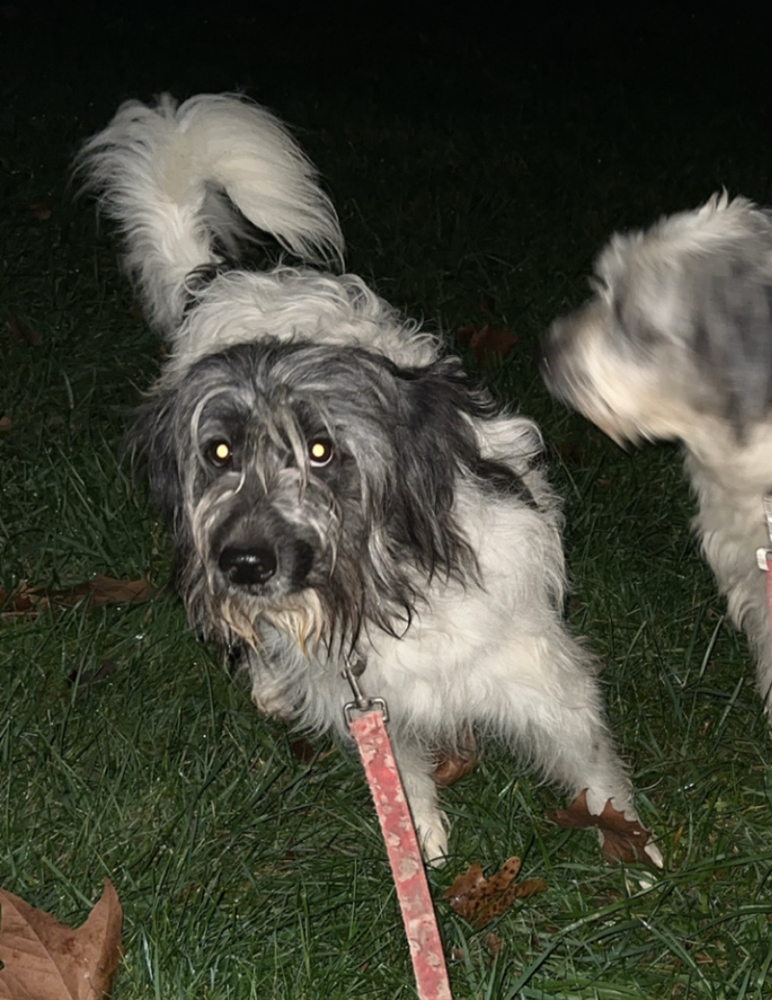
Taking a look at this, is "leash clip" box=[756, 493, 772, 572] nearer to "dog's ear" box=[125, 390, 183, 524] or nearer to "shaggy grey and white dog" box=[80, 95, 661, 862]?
"shaggy grey and white dog" box=[80, 95, 661, 862]

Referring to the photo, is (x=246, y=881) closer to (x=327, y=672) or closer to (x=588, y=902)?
(x=327, y=672)

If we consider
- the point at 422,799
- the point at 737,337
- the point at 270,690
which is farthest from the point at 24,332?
the point at 737,337

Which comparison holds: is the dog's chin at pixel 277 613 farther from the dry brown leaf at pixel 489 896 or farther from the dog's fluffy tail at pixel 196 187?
the dog's fluffy tail at pixel 196 187

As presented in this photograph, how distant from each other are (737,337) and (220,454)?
98cm

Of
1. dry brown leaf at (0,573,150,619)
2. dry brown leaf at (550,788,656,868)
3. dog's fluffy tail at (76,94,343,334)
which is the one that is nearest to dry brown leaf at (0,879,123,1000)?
dry brown leaf at (550,788,656,868)

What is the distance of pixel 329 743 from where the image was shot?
11.3ft

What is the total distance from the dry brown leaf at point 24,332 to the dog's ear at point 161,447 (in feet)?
8.87

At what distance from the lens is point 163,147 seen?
3344mm

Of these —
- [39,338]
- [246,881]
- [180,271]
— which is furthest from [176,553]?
[39,338]

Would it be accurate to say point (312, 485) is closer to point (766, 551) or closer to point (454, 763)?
point (766, 551)

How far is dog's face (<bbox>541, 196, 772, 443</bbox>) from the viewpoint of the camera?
2.43 meters

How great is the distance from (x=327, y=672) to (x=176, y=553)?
42cm

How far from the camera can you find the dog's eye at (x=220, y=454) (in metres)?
2.56

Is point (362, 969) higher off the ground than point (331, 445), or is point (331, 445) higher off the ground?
point (331, 445)
